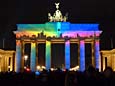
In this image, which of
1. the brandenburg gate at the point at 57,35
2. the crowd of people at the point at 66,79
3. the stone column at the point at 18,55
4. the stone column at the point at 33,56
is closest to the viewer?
the crowd of people at the point at 66,79

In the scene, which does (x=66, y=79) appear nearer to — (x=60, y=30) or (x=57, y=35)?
(x=57, y=35)

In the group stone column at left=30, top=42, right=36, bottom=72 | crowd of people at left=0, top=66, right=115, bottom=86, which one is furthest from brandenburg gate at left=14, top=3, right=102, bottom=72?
crowd of people at left=0, top=66, right=115, bottom=86

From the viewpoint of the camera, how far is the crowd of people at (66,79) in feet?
50.3

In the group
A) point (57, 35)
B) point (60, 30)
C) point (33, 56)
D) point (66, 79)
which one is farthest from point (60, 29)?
point (66, 79)

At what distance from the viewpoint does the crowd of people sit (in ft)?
50.3

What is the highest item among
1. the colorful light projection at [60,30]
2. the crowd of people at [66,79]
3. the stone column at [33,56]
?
the colorful light projection at [60,30]

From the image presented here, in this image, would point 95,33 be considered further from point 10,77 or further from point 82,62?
point 10,77

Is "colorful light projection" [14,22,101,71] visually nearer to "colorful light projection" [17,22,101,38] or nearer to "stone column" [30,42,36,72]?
"colorful light projection" [17,22,101,38]

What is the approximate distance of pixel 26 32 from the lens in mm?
74250

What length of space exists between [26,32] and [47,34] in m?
4.13

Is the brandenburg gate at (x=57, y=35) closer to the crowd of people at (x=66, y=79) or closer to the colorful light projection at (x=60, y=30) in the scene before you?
the colorful light projection at (x=60, y=30)

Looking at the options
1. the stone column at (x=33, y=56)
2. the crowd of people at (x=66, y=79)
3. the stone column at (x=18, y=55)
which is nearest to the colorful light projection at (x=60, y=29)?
the stone column at (x=18, y=55)

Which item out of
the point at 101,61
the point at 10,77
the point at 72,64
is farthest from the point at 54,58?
the point at 10,77

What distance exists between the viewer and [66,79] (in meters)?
15.5
